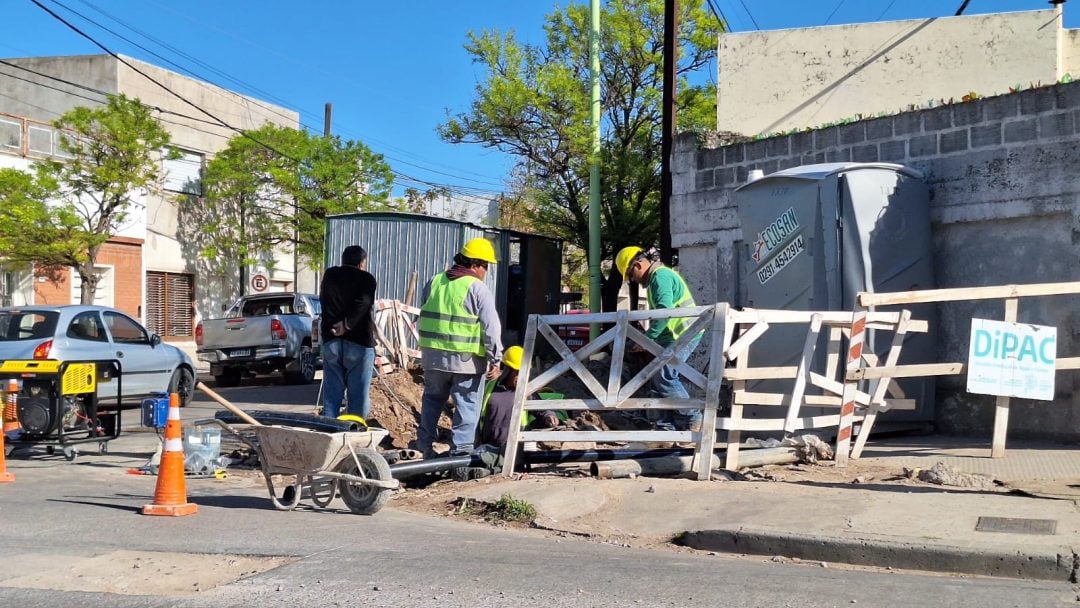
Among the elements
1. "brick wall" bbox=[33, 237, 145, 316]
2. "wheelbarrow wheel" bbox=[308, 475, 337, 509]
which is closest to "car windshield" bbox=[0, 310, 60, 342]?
"wheelbarrow wheel" bbox=[308, 475, 337, 509]

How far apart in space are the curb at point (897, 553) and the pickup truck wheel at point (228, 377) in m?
Answer: 15.7

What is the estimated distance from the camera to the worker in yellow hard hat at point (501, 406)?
847 centimetres

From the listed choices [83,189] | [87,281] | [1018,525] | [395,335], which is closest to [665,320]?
[1018,525]

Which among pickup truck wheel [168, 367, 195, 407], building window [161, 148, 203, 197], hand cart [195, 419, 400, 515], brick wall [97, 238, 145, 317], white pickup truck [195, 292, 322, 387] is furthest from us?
building window [161, 148, 203, 197]

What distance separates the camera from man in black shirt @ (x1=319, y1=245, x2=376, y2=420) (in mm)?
9109

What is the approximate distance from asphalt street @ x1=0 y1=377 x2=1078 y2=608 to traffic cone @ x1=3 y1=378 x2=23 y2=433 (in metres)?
2.35

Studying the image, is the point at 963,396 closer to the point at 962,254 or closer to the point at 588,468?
the point at 962,254

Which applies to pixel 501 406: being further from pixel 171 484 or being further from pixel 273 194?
pixel 273 194

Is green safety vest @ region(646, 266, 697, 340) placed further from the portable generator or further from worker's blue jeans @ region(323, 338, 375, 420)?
the portable generator

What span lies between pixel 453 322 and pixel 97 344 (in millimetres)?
6819

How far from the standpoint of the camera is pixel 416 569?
5.18 m

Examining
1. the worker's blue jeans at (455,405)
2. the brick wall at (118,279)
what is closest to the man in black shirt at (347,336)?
the worker's blue jeans at (455,405)

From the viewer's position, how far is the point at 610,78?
75.9 feet

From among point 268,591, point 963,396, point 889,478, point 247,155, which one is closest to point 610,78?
point 247,155
